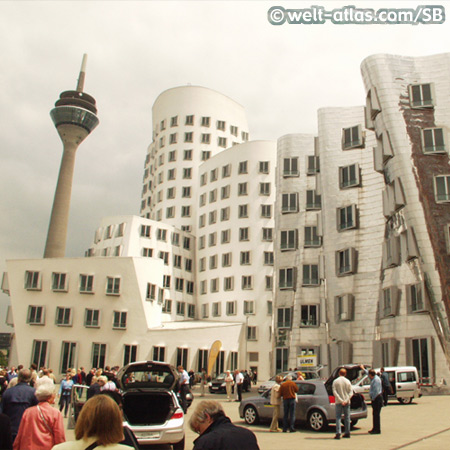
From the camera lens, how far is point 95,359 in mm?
48156

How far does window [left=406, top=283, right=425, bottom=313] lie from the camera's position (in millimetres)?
31078

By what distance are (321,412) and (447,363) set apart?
56.6ft

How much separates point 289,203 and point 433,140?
16838mm

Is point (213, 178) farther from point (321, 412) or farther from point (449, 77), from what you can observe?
point (321, 412)

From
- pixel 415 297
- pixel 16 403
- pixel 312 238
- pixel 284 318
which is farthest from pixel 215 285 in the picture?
pixel 16 403

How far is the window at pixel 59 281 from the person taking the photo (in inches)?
1970

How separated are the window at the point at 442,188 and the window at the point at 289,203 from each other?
16.9 meters

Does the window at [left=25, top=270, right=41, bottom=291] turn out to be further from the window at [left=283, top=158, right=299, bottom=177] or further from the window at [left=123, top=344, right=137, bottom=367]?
the window at [left=283, top=158, right=299, bottom=177]

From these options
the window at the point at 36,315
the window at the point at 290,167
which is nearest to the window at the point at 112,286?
the window at the point at 36,315

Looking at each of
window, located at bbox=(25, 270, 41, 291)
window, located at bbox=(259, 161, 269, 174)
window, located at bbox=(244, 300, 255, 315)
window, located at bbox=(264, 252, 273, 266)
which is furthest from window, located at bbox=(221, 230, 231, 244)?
window, located at bbox=(25, 270, 41, 291)

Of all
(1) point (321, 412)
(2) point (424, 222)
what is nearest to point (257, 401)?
(1) point (321, 412)

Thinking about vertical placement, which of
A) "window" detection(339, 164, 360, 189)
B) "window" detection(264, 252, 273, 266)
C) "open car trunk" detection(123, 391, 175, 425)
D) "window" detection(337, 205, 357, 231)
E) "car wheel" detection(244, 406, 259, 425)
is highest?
"window" detection(339, 164, 360, 189)

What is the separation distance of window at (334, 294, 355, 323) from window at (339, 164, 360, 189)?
8.47 meters

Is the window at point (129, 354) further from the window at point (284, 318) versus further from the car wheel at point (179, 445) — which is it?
the car wheel at point (179, 445)
